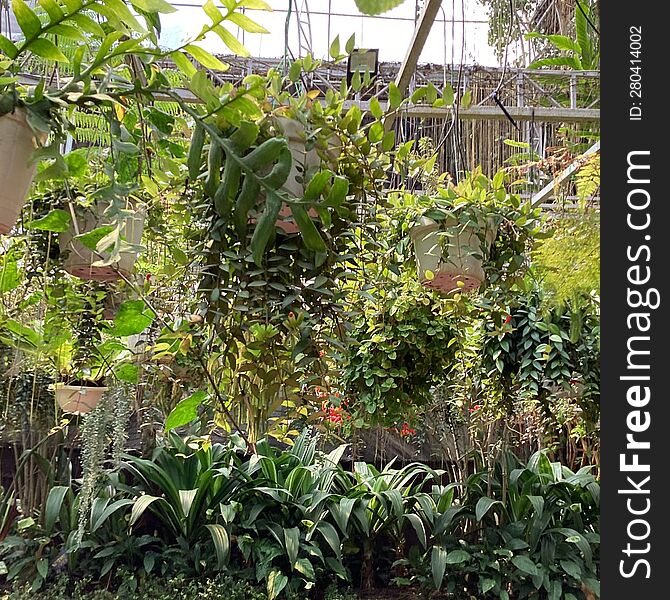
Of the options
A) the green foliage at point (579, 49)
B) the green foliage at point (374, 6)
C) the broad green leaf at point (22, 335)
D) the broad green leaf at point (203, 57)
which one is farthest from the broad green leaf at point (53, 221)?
the green foliage at point (579, 49)

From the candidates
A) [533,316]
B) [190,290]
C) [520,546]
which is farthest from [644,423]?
[520,546]

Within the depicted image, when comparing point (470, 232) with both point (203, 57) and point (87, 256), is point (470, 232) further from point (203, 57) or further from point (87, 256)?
point (203, 57)

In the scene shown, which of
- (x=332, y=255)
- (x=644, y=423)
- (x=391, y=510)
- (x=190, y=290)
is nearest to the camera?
(x=644, y=423)

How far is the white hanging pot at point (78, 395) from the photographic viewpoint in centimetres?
225

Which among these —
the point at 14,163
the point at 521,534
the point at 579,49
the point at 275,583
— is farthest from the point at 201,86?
the point at 521,534

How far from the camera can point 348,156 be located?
4.45 ft

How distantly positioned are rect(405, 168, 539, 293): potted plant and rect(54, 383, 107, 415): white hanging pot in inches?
44.4

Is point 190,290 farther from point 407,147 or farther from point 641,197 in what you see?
point 641,197

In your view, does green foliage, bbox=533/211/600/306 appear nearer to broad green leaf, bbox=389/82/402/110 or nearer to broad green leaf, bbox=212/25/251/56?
broad green leaf, bbox=389/82/402/110

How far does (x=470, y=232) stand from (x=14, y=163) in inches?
50.7

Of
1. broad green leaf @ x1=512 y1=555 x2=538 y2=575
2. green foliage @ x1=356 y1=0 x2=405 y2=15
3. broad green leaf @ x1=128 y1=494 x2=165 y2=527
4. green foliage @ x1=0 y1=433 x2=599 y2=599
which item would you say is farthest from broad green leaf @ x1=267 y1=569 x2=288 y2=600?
green foliage @ x1=356 y1=0 x2=405 y2=15

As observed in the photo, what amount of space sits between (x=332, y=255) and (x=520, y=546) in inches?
107

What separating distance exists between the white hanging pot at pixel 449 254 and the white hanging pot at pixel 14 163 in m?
1.17

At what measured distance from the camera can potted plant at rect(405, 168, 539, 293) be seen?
196cm
